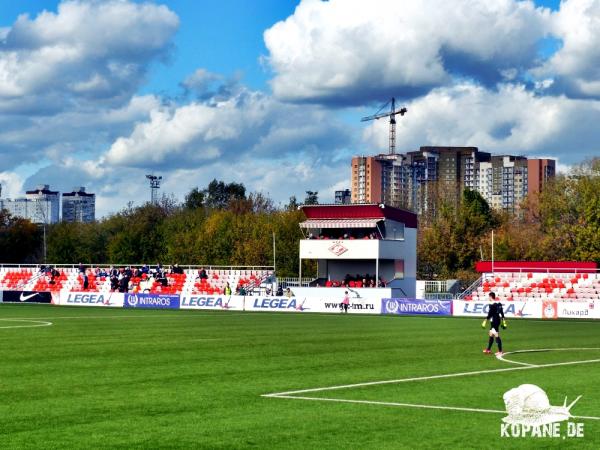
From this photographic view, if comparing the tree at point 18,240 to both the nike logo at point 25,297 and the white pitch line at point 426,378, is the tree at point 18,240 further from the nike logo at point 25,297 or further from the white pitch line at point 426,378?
the white pitch line at point 426,378

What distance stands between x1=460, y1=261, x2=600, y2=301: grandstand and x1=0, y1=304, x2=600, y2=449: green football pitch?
3477 centimetres

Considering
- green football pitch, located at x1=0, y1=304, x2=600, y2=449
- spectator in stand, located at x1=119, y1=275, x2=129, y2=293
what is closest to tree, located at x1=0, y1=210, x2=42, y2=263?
spectator in stand, located at x1=119, y1=275, x2=129, y2=293

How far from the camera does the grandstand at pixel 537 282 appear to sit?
7494 cm

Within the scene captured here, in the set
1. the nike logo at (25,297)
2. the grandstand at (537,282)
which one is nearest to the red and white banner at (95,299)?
the nike logo at (25,297)

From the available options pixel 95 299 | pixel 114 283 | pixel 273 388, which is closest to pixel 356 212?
pixel 114 283

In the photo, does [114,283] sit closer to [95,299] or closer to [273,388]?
[95,299]

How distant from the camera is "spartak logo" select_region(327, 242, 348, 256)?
3314 inches

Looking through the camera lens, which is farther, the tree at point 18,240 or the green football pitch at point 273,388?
the tree at point 18,240

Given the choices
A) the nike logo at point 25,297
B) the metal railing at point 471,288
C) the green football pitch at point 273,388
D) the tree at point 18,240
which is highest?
the tree at point 18,240

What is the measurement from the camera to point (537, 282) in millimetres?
78438

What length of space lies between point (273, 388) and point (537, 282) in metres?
59.7

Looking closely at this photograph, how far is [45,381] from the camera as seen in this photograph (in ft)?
75.0

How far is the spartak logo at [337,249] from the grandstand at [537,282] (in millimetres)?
11293

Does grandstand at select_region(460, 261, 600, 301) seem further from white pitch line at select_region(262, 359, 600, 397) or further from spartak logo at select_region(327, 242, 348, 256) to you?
white pitch line at select_region(262, 359, 600, 397)
